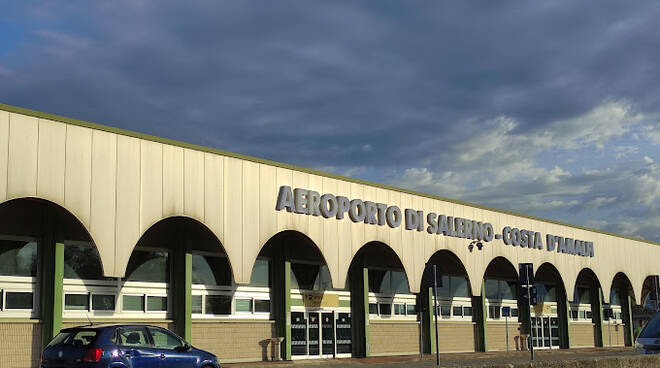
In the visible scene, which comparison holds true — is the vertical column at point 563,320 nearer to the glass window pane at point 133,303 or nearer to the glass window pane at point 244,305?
the glass window pane at point 244,305

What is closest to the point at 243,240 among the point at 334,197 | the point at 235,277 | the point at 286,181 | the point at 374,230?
the point at 235,277

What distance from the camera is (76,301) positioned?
75.8 feet

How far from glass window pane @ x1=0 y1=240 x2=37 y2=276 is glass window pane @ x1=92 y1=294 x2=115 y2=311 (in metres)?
2.00

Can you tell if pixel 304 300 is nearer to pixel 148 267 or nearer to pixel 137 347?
pixel 148 267

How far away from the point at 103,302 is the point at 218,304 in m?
4.29

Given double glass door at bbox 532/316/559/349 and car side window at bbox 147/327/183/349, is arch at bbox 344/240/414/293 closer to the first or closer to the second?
double glass door at bbox 532/316/559/349

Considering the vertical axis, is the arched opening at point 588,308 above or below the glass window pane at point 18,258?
below

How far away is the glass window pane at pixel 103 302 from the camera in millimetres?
23516

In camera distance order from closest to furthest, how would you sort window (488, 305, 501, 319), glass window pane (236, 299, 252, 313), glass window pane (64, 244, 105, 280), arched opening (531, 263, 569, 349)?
glass window pane (64, 244, 105, 280) < glass window pane (236, 299, 252, 313) < window (488, 305, 501, 319) < arched opening (531, 263, 569, 349)

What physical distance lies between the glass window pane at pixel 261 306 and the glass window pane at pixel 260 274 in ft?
1.80

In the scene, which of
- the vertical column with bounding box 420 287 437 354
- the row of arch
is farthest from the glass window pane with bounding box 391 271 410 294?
the vertical column with bounding box 420 287 437 354

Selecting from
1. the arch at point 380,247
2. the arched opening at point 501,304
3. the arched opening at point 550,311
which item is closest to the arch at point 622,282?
the arched opening at point 550,311

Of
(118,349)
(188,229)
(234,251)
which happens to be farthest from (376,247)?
(118,349)

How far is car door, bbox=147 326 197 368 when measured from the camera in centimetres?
1595
